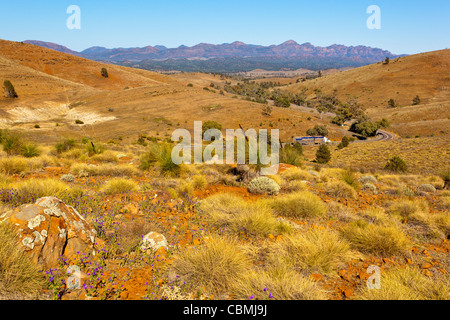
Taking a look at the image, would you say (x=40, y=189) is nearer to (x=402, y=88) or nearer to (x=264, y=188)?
(x=264, y=188)

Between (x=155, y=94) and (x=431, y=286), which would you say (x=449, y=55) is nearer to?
(x=155, y=94)

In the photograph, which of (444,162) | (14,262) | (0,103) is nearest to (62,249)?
(14,262)

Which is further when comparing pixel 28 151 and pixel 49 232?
pixel 28 151

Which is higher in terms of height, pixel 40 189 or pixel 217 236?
pixel 40 189

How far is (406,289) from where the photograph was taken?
304 centimetres

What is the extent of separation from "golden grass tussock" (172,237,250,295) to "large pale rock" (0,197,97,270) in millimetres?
1468

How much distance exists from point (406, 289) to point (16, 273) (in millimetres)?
4827

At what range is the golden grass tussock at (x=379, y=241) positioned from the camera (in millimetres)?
4250

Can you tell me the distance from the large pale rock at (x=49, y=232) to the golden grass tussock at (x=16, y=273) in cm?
13

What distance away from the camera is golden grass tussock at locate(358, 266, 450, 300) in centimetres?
290

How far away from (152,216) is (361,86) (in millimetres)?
125929

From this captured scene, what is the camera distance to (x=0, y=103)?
1938 inches

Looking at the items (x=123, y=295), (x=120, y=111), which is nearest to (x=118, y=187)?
(x=123, y=295)

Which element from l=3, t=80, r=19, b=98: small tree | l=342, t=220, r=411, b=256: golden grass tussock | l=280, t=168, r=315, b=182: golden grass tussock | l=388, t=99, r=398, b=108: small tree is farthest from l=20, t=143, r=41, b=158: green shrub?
l=388, t=99, r=398, b=108: small tree
